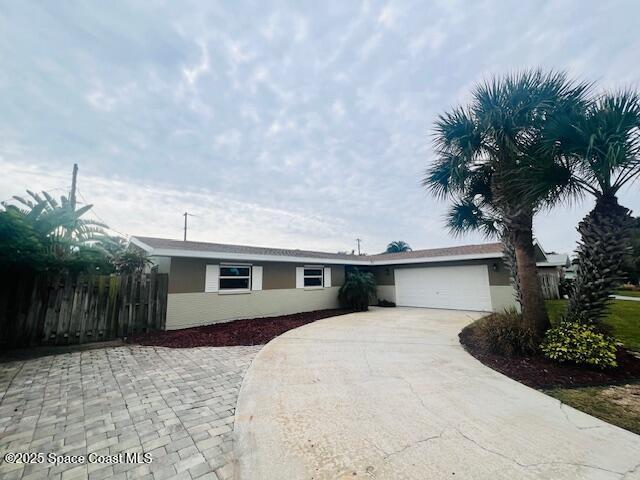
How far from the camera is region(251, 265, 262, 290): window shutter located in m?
10.4

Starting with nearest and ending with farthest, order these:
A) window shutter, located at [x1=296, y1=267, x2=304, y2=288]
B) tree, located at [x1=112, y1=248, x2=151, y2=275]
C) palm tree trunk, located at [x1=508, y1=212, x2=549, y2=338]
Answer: palm tree trunk, located at [x1=508, y1=212, x2=549, y2=338] → tree, located at [x1=112, y1=248, x2=151, y2=275] → window shutter, located at [x1=296, y1=267, x2=304, y2=288]

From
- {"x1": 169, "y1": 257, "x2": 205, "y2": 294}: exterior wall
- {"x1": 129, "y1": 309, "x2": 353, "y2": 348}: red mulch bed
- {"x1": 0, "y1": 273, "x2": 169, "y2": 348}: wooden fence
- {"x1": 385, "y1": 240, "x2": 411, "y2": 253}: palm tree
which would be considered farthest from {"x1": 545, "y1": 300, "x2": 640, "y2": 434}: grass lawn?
{"x1": 385, "y1": 240, "x2": 411, "y2": 253}: palm tree

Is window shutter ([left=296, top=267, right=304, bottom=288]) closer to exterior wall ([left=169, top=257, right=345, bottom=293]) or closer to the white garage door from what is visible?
exterior wall ([left=169, top=257, right=345, bottom=293])

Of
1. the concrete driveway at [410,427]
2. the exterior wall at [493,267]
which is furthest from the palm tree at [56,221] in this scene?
the exterior wall at [493,267]

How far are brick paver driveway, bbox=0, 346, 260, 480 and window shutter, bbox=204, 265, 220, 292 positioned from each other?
386 centimetres

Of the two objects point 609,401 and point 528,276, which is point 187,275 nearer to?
point 528,276

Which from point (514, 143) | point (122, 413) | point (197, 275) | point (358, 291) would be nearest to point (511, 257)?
point (514, 143)

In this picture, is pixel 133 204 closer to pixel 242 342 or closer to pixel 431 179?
pixel 242 342

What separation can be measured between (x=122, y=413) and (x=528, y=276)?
8.03m

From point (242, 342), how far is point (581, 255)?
7.98 m

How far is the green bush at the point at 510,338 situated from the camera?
5.34m

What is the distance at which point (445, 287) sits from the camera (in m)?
12.8

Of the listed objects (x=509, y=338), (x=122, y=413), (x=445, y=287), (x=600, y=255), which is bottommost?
(x=122, y=413)

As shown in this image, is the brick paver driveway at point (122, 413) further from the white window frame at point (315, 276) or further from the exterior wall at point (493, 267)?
the exterior wall at point (493, 267)
